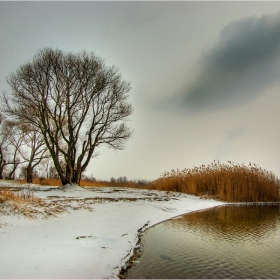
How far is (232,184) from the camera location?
54.5 ft

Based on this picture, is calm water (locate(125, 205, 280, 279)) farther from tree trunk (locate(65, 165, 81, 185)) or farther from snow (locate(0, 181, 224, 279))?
tree trunk (locate(65, 165, 81, 185))

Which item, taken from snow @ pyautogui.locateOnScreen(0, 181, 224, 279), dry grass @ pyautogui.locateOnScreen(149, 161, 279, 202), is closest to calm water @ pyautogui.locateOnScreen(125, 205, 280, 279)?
snow @ pyautogui.locateOnScreen(0, 181, 224, 279)

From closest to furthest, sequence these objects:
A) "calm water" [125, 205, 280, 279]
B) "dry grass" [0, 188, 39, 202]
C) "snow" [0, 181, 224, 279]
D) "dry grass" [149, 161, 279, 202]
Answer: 1. "snow" [0, 181, 224, 279]
2. "calm water" [125, 205, 280, 279]
3. "dry grass" [0, 188, 39, 202]
4. "dry grass" [149, 161, 279, 202]

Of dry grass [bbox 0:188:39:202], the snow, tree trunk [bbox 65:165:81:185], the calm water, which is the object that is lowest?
the calm water

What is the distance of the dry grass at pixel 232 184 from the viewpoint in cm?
1630

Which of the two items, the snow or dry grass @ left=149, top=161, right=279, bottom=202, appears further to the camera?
dry grass @ left=149, top=161, right=279, bottom=202

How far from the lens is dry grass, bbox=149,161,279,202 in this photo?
16297mm

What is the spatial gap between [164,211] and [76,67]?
11.5 metres

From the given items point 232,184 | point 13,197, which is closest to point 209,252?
point 13,197

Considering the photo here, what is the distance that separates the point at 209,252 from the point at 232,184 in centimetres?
1273

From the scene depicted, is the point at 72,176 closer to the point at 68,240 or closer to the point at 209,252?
the point at 68,240

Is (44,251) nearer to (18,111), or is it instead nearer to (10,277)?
(10,277)

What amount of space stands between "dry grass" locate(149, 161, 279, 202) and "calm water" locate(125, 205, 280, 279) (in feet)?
28.9

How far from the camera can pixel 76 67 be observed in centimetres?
1672
